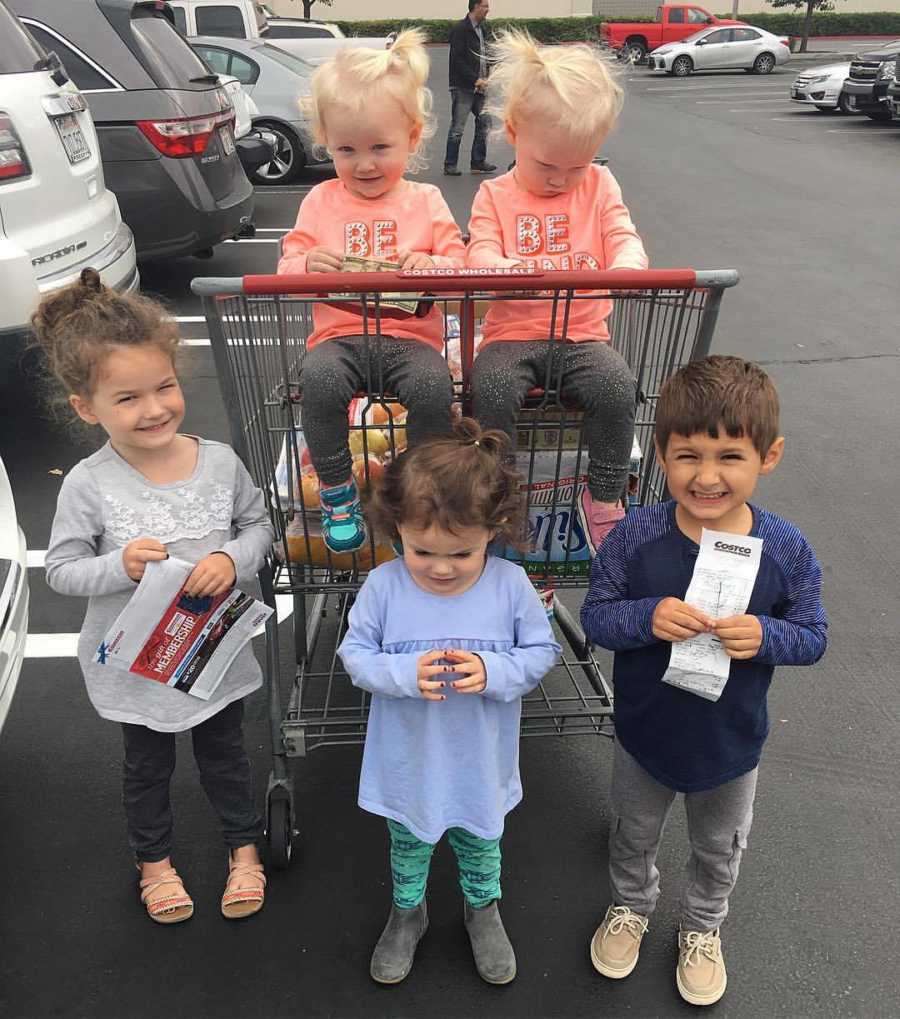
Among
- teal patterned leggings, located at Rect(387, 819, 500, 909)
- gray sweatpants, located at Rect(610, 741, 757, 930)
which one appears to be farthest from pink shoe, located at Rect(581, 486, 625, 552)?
teal patterned leggings, located at Rect(387, 819, 500, 909)

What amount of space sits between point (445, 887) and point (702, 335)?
5.28ft

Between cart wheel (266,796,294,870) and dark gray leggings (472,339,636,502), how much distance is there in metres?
1.20

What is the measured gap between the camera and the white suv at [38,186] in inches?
156

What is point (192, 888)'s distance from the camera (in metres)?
2.46

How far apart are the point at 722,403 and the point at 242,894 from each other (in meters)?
1.75

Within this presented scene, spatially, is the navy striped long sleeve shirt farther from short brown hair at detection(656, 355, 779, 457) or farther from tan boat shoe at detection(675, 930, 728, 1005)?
tan boat shoe at detection(675, 930, 728, 1005)

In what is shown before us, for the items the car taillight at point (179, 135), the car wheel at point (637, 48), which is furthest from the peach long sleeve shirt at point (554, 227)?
the car wheel at point (637, 48)

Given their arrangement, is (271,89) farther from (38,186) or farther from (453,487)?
(453,487)

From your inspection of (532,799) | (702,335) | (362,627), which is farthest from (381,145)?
(532,799)

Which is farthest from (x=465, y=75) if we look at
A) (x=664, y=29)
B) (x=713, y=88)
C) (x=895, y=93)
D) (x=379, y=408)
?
(x=664, y=29)

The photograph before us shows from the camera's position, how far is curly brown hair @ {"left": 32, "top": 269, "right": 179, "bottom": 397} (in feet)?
6.34

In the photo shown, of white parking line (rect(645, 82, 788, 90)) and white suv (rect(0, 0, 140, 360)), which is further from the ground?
white suv (rect(0, 0, 140, 360))

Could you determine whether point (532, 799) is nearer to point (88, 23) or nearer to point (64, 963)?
point (64, 963)

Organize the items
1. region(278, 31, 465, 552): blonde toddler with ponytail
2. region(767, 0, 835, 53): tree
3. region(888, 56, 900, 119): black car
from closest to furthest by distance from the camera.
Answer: region(278, 31, 465, 552): blonde toddler with ponytail → region(888, 56, 900, 119): black car → region(767, 0, 835, 53): tree
